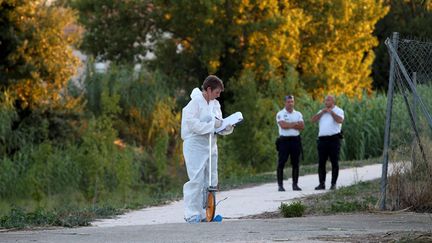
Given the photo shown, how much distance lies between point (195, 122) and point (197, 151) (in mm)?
389

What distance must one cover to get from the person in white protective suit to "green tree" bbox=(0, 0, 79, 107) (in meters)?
17.9

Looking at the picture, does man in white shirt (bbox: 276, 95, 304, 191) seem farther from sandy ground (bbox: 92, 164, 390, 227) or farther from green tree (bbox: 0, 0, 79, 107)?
green tree (bbox: 0, 0, 79, 107)

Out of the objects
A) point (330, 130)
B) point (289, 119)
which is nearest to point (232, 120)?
point (289, 119)

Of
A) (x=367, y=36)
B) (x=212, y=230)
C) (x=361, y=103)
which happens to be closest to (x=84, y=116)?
(x=361, y=103)

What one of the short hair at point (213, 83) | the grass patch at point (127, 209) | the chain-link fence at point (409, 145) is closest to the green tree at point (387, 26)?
the grass patch at point (127, 209)

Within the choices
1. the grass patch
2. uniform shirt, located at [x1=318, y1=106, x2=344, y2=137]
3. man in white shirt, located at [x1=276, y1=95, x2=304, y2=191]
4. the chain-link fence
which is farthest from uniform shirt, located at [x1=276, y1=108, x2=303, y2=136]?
the chain-link fence

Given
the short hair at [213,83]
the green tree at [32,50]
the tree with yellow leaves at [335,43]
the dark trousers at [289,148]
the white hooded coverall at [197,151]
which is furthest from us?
the tree with yellow leaves at [335,43]

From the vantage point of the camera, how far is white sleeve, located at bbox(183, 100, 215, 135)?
14727 millimetres

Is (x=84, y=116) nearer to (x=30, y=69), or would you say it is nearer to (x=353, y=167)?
(x=30, y=69)

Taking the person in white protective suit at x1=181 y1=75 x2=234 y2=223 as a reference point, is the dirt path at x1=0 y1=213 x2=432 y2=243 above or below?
below

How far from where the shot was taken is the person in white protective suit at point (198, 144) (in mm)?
14812

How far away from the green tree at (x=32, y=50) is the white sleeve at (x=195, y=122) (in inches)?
706

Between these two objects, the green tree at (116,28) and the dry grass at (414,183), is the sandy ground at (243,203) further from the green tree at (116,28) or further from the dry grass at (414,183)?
the green tree at (116,28)

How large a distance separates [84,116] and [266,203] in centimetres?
1726
